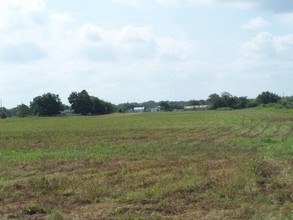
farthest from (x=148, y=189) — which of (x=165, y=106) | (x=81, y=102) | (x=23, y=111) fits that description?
(x=165, y=106)

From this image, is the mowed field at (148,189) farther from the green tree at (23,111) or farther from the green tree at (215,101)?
the green tree at (215,101)

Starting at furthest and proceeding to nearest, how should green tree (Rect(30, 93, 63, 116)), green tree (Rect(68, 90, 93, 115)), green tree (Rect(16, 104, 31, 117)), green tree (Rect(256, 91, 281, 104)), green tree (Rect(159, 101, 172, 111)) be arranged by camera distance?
green tree (Rect(159, 101, 172, 111))
green tree (Rect(256, 91, 281, 104))
green tree (Rect(16, 104, 31, 117))
green tree (Rect(68, 90, 93, 115))
green tree (Rect(30, 93, 63, 116))

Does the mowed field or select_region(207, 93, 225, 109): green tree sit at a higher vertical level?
select_region(207, 93, 225, 109): green tree

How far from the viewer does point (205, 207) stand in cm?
1041

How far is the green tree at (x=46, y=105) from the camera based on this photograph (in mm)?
133125

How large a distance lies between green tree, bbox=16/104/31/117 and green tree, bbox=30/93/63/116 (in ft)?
15.2

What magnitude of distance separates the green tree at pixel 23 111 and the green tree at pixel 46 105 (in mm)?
4632

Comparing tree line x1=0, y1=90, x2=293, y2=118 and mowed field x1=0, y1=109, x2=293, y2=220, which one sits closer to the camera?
mowed field x1=0, y1=109, x2=293, y2=220

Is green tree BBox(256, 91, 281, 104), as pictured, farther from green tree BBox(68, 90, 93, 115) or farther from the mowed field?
the mowed field

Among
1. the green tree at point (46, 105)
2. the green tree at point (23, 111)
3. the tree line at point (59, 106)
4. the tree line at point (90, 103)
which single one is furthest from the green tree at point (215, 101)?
the green tree at point (23, 111)

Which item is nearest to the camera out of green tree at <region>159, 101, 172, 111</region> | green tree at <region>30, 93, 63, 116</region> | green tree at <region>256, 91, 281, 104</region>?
green tree at <region>30, 93, 63, 116</region>

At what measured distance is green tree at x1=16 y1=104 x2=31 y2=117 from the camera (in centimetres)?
14105

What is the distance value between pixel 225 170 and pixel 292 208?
5.36 m

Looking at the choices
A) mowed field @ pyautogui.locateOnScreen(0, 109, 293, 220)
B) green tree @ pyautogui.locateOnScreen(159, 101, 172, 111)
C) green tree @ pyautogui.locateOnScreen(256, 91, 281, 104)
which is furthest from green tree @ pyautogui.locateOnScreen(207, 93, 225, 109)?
mowed field @ pyautogui.locateOnScreen(0, 109, 293, 220)
